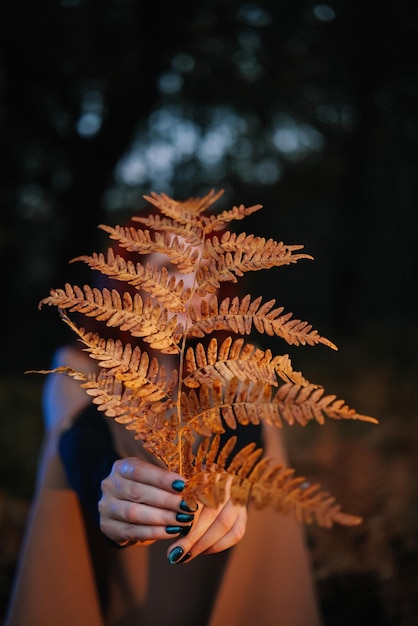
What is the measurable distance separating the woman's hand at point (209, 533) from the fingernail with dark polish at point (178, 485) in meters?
0.08

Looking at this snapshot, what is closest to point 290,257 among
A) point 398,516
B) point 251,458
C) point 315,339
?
point 315,339

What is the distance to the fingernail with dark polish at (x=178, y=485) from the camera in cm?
74

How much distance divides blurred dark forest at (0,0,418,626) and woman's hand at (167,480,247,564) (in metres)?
1.75

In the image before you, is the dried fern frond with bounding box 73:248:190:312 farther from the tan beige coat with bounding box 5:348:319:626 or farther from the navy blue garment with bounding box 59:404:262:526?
the tan beige coat with bounding box 5:348:319:626

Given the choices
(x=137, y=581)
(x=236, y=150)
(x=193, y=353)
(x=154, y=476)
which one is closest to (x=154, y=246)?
(x=193, y=353)

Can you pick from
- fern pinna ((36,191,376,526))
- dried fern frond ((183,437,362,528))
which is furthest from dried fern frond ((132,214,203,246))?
dried fern frond ((183,437,362,528))

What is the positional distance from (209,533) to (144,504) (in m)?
0.12

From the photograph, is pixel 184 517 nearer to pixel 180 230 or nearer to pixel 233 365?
pixel 233 365

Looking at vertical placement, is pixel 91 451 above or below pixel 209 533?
above

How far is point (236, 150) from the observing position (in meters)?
5.67

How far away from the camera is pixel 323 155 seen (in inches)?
241

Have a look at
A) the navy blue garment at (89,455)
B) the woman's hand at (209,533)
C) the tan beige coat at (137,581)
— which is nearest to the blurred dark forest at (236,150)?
the tan beige coat at (137,581)

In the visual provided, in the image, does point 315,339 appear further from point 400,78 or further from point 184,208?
point 400,78

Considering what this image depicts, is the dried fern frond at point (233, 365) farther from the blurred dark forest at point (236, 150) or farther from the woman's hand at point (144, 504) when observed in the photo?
the blurred dark forest at point (236, 150)
